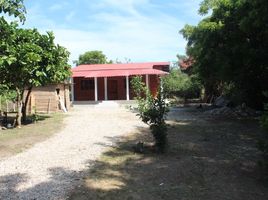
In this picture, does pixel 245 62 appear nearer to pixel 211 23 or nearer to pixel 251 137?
pixel 211 23

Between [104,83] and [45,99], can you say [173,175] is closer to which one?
[45,99]

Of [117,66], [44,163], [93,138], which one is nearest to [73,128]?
[93,138]

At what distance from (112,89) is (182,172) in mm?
28131

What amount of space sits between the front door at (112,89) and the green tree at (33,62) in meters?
16.2

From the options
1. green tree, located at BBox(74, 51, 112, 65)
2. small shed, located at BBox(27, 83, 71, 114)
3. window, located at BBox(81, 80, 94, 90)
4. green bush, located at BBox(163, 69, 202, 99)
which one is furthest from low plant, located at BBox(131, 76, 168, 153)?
green tree, located at BBox(74, 51, 112, 65)

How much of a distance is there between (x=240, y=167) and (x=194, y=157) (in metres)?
1.36

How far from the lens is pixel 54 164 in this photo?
9617 millimetres

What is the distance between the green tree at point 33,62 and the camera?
15906 mm

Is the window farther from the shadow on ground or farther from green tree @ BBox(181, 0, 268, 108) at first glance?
the shadow on ground

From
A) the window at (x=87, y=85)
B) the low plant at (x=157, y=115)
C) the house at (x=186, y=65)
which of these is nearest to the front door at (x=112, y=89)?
the window at (x=87, y=85)

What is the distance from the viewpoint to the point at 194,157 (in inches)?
407

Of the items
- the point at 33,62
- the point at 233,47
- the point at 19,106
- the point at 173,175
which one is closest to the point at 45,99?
the point at 19,106

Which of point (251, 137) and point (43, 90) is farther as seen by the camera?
point (43, 90)

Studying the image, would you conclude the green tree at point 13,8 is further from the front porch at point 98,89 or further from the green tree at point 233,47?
the front porch at point 98,89
